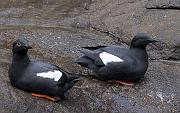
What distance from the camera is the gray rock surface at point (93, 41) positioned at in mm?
6367

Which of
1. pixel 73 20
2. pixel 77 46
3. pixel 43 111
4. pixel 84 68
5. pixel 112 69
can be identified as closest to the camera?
pixel 43 111

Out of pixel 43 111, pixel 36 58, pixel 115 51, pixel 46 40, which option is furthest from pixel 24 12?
pixel 43 111

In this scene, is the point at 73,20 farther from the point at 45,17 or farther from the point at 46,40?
the point at 46,40

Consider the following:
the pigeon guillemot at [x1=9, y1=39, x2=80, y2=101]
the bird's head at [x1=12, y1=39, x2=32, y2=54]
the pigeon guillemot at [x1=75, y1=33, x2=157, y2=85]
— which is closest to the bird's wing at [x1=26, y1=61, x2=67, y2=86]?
the pigeon guillemot at [x1=9, y1=39, x2=80, y2=101]

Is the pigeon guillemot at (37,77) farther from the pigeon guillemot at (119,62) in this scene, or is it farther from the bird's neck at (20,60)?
the pigeon guillemot at (119,62)

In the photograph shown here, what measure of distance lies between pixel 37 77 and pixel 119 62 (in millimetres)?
1242

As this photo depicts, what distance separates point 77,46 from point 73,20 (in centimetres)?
145

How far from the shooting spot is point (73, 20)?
9.35 m

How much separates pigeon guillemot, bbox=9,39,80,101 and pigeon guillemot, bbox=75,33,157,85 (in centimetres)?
67

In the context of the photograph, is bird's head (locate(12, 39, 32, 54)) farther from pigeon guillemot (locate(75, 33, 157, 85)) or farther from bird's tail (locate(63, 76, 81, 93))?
pigeon guillemot (locate(75, 33, 157, 85))

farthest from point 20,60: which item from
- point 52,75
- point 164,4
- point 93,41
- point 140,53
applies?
point 164,4

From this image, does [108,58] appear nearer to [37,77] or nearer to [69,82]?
[69,82]

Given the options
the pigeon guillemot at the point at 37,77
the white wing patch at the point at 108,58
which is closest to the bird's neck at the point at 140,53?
the white wing patch at the point at 108,58

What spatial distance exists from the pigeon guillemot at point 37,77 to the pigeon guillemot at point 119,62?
2.20 ft
